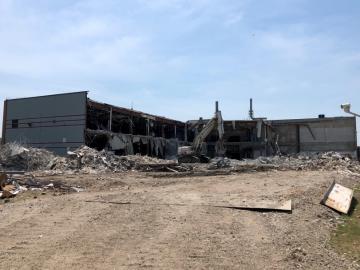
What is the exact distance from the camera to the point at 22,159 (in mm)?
33625

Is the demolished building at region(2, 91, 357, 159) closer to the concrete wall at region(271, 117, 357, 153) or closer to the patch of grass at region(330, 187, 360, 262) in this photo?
the concrete wall at region(271, 117, 357, 153)

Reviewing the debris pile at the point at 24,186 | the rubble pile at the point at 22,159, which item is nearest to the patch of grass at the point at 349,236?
the debris pile at the point at 24,186

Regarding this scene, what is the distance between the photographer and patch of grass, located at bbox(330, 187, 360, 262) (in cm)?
932

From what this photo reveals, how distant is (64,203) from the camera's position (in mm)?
13875

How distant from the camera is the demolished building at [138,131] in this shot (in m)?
41.8

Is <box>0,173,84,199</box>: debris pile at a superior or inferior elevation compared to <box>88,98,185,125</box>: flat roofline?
inferior

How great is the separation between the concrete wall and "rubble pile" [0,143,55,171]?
Answer: 33.7 m

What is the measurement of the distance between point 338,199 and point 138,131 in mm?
37132

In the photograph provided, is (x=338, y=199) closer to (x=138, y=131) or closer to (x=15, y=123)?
(x=15, y=123)

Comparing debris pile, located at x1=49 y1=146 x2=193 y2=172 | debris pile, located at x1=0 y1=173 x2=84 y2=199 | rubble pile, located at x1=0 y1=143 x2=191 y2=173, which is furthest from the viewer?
rubble pile, located at x1=0 y1=143 x2=191 y2=173

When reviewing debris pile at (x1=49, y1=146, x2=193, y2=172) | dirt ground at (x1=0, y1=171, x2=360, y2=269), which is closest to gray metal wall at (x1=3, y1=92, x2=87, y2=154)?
debris pile at (x1=49, y1=146, x2=193, y2=172)

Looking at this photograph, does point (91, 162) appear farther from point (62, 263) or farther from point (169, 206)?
point (62, 263)

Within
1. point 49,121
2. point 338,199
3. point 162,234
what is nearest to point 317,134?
point 49,121

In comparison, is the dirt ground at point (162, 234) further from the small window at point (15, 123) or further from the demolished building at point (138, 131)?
the small window at point (15, 123)
